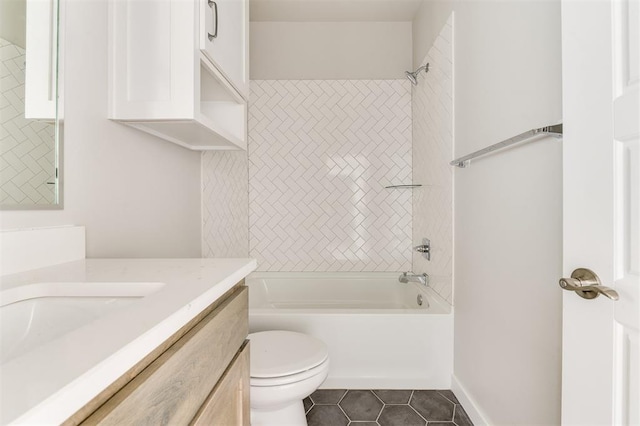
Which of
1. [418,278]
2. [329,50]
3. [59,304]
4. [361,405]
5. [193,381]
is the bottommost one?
[361,405]

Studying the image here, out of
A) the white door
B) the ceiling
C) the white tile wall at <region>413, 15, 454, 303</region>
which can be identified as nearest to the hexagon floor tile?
the white tile wall at <region>413, 15, 454, 303</region>

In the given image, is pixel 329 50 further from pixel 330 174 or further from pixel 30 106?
pixel 30 106

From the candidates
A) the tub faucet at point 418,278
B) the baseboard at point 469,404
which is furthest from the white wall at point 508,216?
the tub faucet at point 418,278

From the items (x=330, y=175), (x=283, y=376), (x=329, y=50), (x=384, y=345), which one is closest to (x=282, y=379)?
(x=283, y=376)

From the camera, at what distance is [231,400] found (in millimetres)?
817

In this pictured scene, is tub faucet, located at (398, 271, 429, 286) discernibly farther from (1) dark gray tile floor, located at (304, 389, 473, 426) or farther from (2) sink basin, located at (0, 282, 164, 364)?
(2) sink basin, located at (0, 282, 164, 364)

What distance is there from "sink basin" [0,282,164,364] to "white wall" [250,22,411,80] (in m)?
2.63

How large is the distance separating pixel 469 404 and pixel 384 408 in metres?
0.42

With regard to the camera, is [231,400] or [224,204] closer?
[231,400]

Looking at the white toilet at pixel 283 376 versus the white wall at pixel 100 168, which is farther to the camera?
the white toilet at pixel 283 376

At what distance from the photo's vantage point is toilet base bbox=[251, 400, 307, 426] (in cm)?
145

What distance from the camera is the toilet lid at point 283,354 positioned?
132cm

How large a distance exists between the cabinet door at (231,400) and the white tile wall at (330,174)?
6.62ft

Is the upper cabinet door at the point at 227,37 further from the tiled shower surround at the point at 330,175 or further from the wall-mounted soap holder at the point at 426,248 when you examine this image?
the wall-mounted soap holder at the point at 426,248
